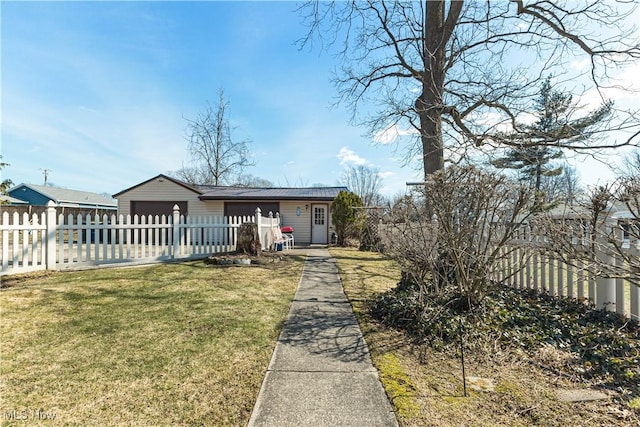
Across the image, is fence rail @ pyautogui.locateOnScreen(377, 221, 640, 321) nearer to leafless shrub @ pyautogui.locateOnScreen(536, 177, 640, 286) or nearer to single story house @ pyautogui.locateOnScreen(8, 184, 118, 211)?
leafless shrub @ pyautogui.locateOnScreen(536, 177, 640, 286)

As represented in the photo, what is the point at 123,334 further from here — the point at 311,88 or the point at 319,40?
the point at 311,88

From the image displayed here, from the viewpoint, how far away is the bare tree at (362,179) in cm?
3994

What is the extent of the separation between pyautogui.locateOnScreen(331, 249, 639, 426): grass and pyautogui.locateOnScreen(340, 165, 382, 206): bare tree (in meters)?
37.1

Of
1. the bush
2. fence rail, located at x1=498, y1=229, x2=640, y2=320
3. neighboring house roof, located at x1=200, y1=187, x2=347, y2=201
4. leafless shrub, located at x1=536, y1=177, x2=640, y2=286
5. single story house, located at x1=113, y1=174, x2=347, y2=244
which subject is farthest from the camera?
single story house, located at x1=113, y1=174, x2=347, y2=244

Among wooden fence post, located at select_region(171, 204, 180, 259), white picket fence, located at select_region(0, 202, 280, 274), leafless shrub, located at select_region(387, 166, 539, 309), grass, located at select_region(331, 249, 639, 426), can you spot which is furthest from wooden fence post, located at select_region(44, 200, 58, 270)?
leafless shrub, located at select_region(387, 166, 539, 309)

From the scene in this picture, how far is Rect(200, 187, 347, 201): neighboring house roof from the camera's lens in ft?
51.5

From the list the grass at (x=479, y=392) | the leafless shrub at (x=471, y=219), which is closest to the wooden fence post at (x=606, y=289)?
the leafless shrub at (x=471, y=219)

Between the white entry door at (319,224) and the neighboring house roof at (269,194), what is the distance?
789mm

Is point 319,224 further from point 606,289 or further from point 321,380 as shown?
point 321,380

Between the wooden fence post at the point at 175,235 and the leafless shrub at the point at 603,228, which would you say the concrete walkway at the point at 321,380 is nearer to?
the leafless shrub at the point at 603,228

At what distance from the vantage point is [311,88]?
10.2 metres

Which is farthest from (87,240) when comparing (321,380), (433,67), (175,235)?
(433,67)

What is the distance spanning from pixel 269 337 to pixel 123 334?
1650 millimetres

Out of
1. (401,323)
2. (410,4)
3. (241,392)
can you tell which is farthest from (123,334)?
(410,4)
